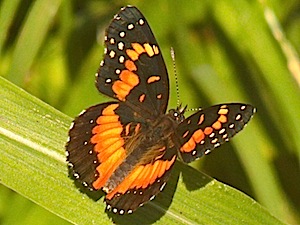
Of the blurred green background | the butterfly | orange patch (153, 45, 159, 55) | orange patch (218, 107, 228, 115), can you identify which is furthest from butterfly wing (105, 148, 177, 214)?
the blurred green background

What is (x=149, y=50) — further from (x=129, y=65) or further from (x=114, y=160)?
(x=114, y=160)

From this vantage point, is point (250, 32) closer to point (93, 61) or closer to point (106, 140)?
point (93, 61)

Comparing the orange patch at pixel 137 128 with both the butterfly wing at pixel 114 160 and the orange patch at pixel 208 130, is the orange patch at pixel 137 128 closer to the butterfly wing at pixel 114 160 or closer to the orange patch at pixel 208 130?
the butterfly wing at pixel 114 160

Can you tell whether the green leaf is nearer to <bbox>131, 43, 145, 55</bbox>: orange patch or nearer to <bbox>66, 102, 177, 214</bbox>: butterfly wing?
→ <bbox>66, 102, 177, 214</bbox>: butterfly wing

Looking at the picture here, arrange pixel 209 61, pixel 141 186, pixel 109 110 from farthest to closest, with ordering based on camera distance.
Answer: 1. pixel 209 61
2. pixel 109 110
3. pixel 141 186

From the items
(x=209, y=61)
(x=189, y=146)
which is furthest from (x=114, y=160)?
(x=209, y=61)
